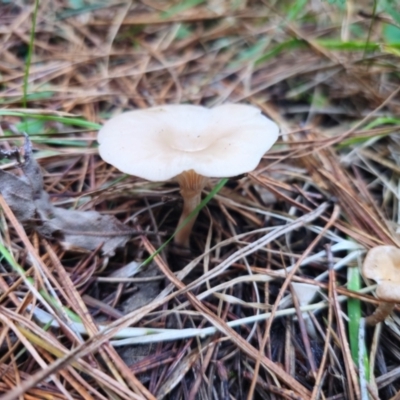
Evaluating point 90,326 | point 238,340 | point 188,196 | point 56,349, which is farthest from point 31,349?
point 188,196

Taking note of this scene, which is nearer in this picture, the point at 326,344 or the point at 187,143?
the point at 326,344

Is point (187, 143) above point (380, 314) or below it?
above

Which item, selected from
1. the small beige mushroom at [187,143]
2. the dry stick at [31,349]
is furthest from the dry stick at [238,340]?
the dry stick at [31,349]

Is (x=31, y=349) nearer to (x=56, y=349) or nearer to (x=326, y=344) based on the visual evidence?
(x=56, y=349)

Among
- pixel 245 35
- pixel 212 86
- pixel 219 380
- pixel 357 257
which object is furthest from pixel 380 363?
pixel 245 35

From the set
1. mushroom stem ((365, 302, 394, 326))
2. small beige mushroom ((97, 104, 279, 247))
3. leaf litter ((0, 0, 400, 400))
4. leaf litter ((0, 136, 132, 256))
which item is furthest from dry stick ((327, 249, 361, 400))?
leaf litter ((0, 136, 132, 256))
